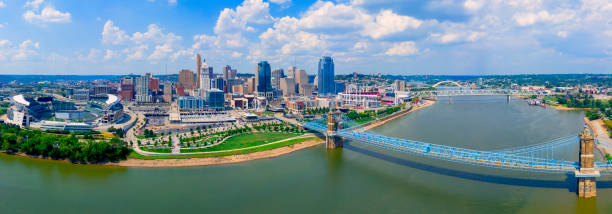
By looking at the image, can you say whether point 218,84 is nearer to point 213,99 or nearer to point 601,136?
point 213,99

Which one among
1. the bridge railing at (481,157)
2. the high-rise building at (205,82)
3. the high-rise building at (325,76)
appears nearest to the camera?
the bridge railing at (481,157)

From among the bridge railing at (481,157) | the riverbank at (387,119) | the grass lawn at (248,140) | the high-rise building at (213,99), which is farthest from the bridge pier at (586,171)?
the high-rise building at (213,99)

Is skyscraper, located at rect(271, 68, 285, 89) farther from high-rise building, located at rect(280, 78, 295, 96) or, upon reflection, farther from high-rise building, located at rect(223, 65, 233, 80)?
high-rise building, located at rect(223, 65, 233, 80)

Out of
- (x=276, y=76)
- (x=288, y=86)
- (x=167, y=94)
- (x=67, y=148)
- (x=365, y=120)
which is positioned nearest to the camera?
(x=67, y=148)

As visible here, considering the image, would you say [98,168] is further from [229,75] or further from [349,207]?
[229,75]

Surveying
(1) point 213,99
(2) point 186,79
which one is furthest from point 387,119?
(2) point 186,79

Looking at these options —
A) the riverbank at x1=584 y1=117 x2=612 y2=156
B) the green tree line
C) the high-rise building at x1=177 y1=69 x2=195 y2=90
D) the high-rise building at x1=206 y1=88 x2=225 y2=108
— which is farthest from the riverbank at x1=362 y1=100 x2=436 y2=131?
the high-rise building at x1=177 y1=69 x2=195 y2=90

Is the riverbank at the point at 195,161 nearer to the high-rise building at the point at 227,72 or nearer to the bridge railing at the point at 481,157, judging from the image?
the bridge railing at the point at 481,157
